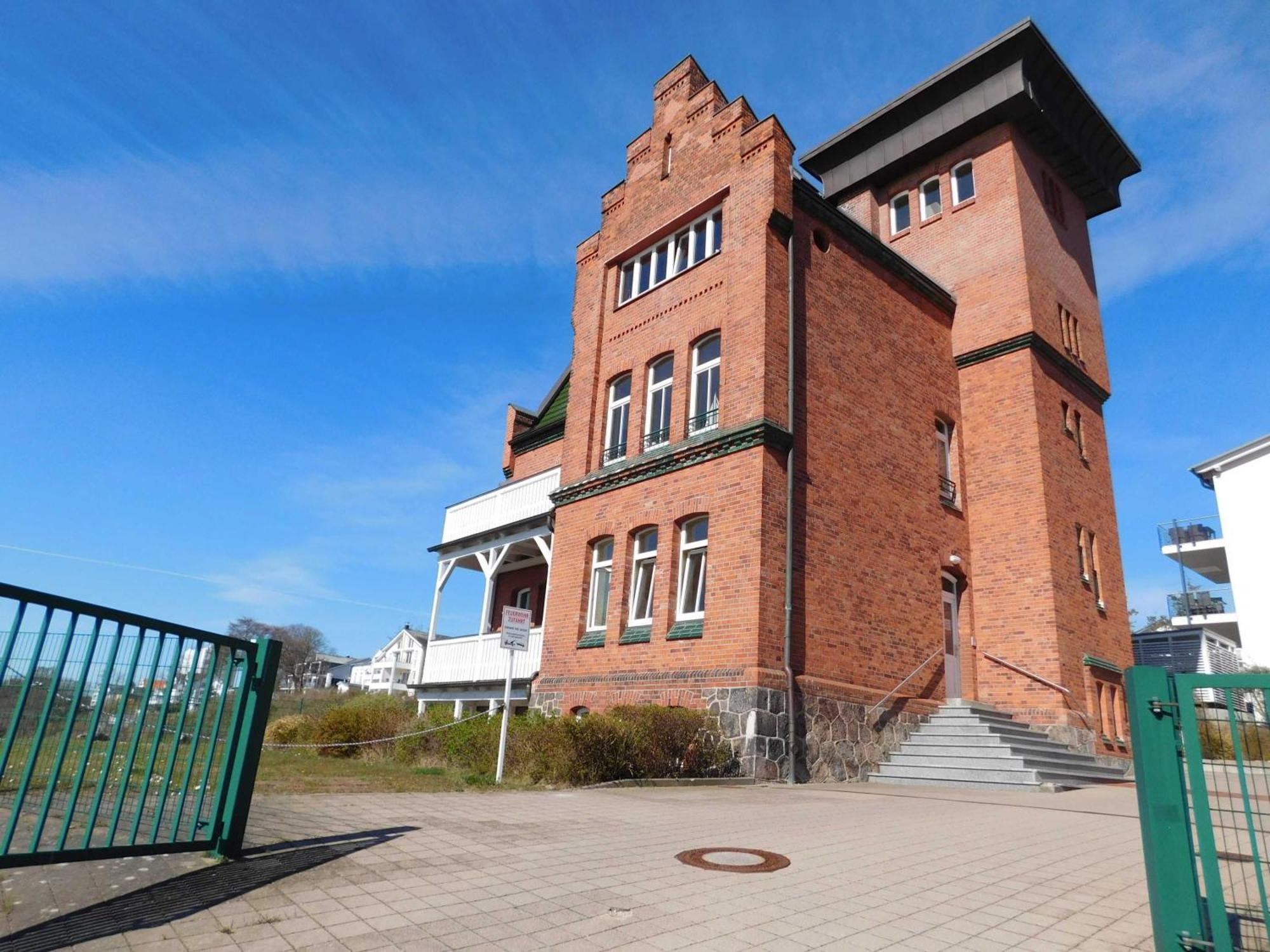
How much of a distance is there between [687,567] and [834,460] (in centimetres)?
329

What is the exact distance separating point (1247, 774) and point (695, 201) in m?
14.3

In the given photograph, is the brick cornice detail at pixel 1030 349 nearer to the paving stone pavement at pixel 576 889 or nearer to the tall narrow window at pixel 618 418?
the tall narrow window at pixel 618 418

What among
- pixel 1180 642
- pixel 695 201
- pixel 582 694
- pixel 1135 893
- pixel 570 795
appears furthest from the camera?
pixel 1180 642

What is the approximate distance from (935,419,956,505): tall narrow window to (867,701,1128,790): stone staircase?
4.51m

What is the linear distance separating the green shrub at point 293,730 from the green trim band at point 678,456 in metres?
7.03

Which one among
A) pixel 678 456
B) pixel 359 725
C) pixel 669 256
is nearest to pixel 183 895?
pixel 678 456

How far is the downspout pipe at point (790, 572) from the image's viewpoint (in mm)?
11898

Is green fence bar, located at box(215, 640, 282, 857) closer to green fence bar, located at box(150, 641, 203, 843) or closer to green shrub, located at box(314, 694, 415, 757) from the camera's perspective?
green fence bar, located at box(150, 641, 203, 843)

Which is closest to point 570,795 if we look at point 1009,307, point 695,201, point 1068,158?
point 695,201

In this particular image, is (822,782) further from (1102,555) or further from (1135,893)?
(1102,555)

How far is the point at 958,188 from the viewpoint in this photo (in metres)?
20.4

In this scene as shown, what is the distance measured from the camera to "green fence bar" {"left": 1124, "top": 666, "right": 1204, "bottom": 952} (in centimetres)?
318

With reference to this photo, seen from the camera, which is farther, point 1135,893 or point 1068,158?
point 1068,158

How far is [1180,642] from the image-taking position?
33031 millimetres
